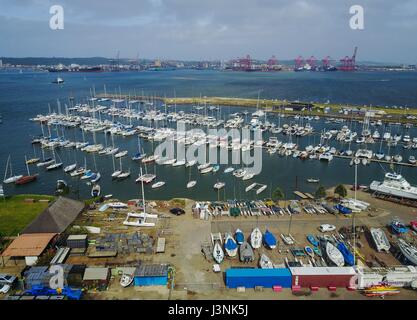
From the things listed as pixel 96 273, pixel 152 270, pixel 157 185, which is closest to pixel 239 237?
pixel 152 270

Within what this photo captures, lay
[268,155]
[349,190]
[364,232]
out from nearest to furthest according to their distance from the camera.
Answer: [364,232]
[349,190]
[268,155]

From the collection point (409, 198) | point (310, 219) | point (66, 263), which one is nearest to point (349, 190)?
point (409, 198)

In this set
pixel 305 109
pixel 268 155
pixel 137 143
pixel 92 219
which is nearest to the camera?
pixel 92 219

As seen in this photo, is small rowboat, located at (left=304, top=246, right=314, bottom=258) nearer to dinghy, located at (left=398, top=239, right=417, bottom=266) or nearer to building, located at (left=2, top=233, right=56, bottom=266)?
dinghy, located at (left=398, top=239, right=417, bottom=266)

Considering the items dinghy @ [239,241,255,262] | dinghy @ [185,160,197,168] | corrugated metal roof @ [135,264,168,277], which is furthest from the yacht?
corrugated metal roof @ [135,264,168,277]

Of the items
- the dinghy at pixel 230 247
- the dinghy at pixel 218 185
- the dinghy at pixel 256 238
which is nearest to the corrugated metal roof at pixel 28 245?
the dinghy at pixel 230 247

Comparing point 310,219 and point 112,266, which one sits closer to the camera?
point 112,266

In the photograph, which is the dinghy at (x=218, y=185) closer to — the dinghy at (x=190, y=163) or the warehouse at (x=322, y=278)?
the dinghy at (x=190, y=163)

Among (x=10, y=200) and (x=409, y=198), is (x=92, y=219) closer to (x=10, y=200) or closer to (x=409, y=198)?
(x=10, y=200)
